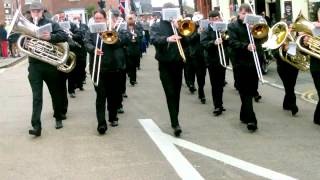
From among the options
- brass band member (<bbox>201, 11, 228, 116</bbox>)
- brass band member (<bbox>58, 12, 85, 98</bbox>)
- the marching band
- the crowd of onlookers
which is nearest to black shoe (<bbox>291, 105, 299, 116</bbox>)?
the marching band

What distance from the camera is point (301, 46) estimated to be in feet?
33.3

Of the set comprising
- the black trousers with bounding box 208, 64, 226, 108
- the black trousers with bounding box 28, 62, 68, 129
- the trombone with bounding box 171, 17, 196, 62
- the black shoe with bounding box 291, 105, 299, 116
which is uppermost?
the trombone with bounding box 171, 17, 196, 62

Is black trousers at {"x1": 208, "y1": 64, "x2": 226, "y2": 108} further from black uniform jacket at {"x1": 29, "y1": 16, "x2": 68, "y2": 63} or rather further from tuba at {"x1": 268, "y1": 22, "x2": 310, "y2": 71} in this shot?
black uniform jacket at {"x1": 29, "y1": 16, "x2": 68, "y2": 63}

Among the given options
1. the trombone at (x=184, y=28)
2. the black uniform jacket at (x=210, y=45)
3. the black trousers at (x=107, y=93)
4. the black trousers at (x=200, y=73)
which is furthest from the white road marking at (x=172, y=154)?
the black trousers at (x=200, y=73)

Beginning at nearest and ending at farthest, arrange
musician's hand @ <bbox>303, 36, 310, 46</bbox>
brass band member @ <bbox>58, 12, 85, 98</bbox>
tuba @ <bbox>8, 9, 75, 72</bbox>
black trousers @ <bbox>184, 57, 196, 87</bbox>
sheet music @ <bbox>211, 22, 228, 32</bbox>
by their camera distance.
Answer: tuba @ <bbox>8, 9, 75, 72</bbox>
musician's hand @ <bbox>303, 36, 310, 46</bbox>
sheet music @ <bbox>211, 22, 228, 32</bbox>
brass band member @ <bbox>58, 12, 85, 98</bbox>
black trousers @ <bbox>184, 57, 196, 87</bbox>

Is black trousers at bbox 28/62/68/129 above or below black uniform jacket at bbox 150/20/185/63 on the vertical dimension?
below

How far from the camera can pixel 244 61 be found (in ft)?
32.1

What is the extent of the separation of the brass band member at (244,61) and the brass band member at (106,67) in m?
1.78

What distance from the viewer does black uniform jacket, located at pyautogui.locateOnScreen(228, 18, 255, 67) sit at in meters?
9.77

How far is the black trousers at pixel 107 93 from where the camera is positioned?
976 cm

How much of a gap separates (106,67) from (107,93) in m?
0.52

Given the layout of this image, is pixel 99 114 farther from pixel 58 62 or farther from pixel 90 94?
pixel 90 94

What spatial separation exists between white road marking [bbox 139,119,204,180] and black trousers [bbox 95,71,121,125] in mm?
608

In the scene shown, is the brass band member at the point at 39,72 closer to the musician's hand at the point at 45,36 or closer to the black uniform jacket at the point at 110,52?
the musician's hand at the point at 45,36
